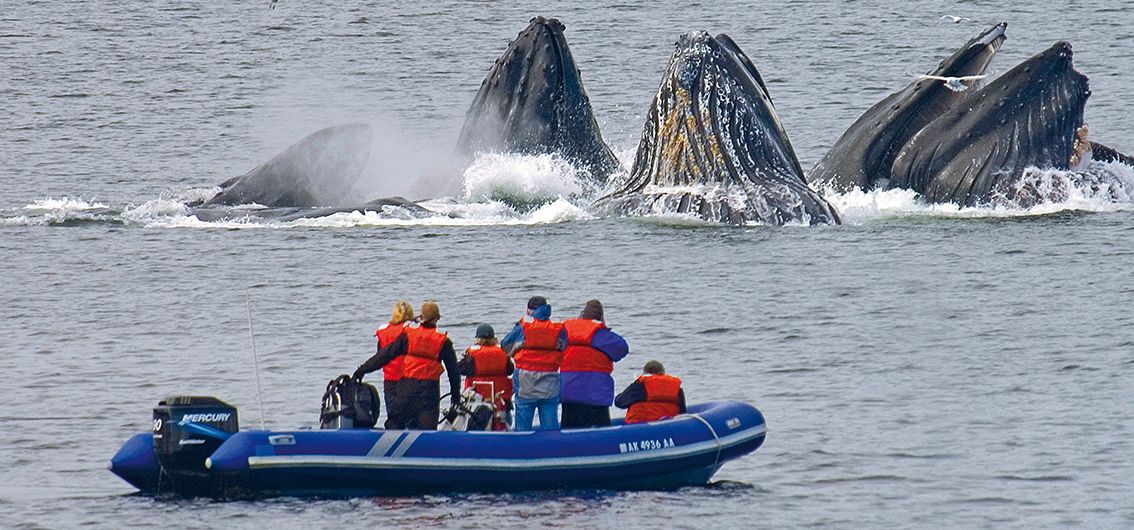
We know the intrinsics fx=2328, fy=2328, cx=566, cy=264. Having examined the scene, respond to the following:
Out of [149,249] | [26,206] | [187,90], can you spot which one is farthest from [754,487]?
[187,90]

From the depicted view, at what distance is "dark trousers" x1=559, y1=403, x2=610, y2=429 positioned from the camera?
2244 centimetres

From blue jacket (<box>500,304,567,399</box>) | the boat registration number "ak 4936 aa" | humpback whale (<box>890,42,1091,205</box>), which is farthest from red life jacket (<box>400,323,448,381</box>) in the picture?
humpback whale (<box>890,42,1091,205</box>)

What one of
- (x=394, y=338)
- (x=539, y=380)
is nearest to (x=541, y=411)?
(x=539, y=380)

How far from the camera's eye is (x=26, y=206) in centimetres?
4150

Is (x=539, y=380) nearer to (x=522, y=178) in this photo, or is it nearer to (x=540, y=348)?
(x=540, y=348)

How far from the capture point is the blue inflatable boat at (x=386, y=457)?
68.8 feet

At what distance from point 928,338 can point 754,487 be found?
733 centimetres

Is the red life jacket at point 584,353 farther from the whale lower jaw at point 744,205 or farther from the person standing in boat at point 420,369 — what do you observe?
the whale lower jaw at point 744,205

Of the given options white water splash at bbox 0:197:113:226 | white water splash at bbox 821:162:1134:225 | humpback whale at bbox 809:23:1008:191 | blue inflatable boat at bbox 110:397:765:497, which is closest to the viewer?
blue inflatable boat at bbox 110:397:765:497

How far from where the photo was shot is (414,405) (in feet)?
71.8

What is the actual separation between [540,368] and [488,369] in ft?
1.76

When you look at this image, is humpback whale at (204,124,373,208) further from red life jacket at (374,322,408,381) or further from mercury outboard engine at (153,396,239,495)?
mercury outboard engine at (153,396,239,495)

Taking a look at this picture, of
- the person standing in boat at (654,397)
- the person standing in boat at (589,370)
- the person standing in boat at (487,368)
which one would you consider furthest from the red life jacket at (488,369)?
the person standing in boat at (654,397)

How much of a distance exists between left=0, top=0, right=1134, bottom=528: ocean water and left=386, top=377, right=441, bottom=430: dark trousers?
33.6 inches
